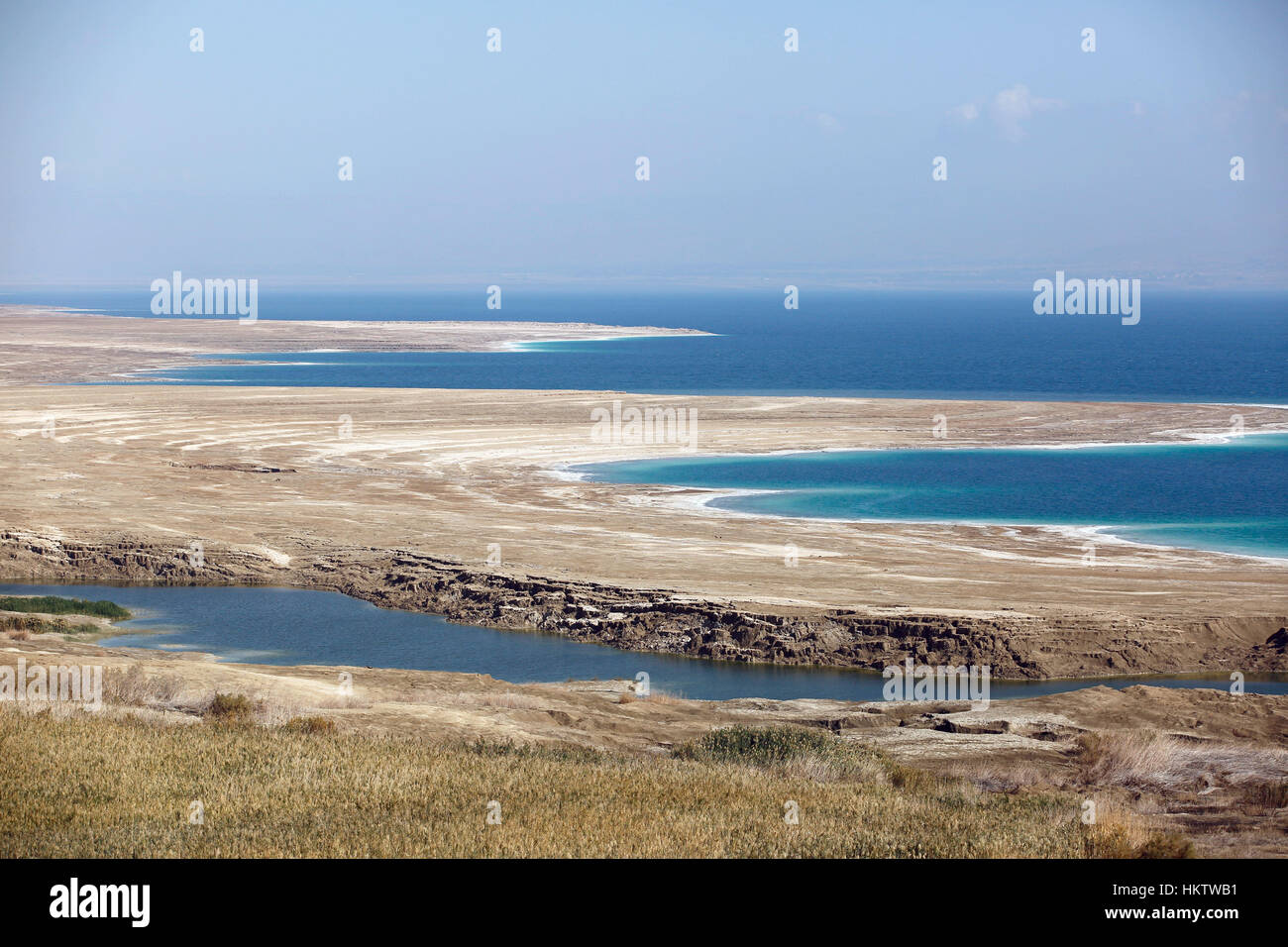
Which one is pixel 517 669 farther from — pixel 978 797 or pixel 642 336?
pixel 642 336

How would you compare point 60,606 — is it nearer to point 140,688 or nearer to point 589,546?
point 140,688

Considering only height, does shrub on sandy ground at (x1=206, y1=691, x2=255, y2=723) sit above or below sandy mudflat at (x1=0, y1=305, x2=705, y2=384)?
below

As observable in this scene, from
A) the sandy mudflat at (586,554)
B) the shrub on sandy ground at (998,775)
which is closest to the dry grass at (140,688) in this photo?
the shrub on sandy ground at (998,775)

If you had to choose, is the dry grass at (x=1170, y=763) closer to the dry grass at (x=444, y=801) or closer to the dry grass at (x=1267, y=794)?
the dry grass at (x=1267, y=794)

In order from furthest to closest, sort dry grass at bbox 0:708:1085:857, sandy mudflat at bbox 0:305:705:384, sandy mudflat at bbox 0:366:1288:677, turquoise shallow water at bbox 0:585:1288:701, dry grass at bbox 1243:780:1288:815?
1. sandy mudflat at bbox 0:305:705:384
2. sandy mudflat at bbox 0:366:1288:677
3. turquoise shallow water at bbox 0:585:1288:701
4. dry grass at bbox 1243:780:1288:815
5. dry grass at bbox 0:708:1085:857
